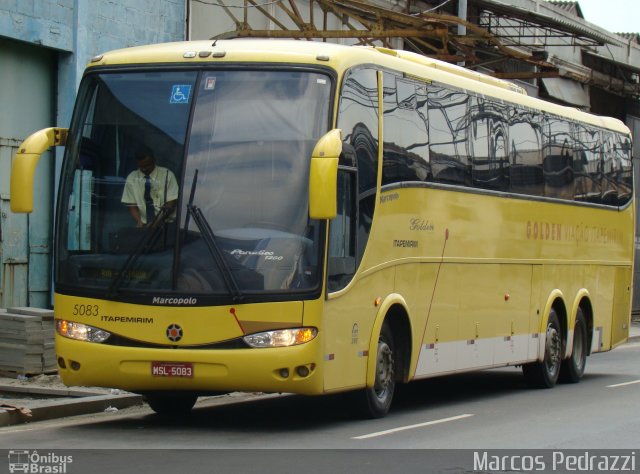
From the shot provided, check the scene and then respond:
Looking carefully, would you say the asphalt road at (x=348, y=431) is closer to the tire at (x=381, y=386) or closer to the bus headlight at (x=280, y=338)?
Result: the tire at (x=381, y=386)

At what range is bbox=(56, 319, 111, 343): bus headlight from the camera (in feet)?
40.2

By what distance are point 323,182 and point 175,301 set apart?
5.74ft

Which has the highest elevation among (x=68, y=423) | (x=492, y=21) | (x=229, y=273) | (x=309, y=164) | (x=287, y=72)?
(x=492, y=21)

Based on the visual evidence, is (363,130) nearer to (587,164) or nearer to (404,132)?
(404,132)

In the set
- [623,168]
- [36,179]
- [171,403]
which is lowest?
[171,403]

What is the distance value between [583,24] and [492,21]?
13.8 ft

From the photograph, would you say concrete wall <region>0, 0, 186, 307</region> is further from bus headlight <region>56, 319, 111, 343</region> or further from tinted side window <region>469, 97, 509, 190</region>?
bus headlight <region>56, 319, 111, 343</region>

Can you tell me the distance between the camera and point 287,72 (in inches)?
488

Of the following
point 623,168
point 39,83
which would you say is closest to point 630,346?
point 623,168

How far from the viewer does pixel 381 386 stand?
13586mm

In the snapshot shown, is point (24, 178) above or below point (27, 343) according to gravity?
above

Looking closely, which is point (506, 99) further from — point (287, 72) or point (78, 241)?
point (78, 241)

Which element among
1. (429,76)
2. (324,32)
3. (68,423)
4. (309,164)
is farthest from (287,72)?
(324,32)

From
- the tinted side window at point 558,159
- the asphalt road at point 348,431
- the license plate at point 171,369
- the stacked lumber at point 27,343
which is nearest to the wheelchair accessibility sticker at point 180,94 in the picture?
the license plate at point 171,369
